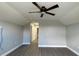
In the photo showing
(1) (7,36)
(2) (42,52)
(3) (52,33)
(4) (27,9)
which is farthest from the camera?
(3) (52,33)

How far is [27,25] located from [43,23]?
1751mm

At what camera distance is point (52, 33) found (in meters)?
7.09

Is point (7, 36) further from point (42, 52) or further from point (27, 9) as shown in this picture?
point (42, 52)

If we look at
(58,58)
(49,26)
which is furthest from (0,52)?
(49,26)

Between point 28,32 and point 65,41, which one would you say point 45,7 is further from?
point 28,32

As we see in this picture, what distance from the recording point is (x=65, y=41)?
7004 mm

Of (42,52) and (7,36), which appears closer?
(7,36)

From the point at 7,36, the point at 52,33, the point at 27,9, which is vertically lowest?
the point at 7,36

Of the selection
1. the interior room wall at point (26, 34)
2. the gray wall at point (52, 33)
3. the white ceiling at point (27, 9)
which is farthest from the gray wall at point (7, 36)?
the interior room wall at point (26, 34)

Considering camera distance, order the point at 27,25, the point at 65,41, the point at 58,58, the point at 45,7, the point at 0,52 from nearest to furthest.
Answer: the point at 58,58 < the point at 45,7 < the point at 0,52 < the point at 65,41 < the point at 27,25

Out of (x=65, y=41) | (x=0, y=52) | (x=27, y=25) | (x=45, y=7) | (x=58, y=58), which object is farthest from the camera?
(x=27, y=25)

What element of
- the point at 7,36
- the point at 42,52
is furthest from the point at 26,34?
the point at 7,36

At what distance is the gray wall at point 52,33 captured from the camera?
7.06 m

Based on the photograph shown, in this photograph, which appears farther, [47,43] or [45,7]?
[47,43]
